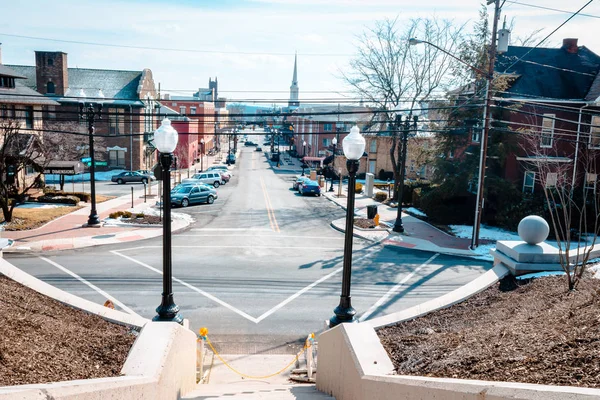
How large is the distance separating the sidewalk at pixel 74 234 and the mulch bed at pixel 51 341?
14.1 metres

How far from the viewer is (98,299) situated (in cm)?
1434

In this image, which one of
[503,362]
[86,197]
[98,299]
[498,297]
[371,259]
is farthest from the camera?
[86,197]

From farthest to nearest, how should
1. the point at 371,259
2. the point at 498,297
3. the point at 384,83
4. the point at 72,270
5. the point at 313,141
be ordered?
the point at 313,141 < the point at 384,83 < the point at 371,259 < the point at 72,270 < the point at 498,297

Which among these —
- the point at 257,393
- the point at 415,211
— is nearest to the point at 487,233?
the point at 415,211

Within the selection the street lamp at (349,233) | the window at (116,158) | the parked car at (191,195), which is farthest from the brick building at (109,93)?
the street lamp at (349,233)

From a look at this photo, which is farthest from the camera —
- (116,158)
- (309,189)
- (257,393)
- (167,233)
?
(116,158)

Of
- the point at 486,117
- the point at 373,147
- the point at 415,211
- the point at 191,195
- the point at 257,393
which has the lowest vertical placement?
the point at 415,211

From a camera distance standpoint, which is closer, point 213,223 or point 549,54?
point 213,223

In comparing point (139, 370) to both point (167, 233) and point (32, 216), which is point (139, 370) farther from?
point (32, 216)

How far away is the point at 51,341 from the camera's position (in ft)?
19.2

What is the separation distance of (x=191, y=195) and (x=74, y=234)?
11.4 m

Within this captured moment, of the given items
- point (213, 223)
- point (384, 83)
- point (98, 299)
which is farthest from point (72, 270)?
point (384, 83)

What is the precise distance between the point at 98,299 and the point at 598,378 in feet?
42.3

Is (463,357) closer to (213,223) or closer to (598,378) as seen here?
(598,378)
